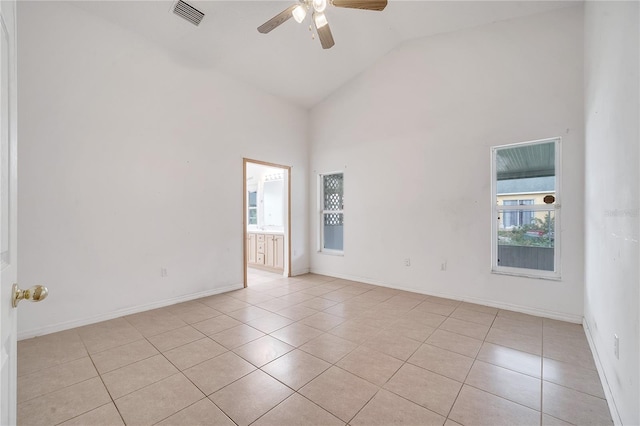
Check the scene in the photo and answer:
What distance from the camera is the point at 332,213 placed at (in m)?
5.49

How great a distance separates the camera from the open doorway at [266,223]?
518 centimetres

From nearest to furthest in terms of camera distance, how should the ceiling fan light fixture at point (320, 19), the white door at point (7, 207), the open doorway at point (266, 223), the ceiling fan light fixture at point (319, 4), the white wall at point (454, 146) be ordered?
the white door at point (7, 207) → the ceiling fan light fixture at point (319, 4) → the ceiling fan light fixture at point (320, 19) → the white wall at point (454, 146) → the open doorway at point (266, 223)

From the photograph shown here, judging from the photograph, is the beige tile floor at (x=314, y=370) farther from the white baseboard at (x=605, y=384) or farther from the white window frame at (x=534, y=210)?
the white window frame at (x=534, y=210)

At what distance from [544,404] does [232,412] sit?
1994 mm

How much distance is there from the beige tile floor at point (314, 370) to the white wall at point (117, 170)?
0.51 meters

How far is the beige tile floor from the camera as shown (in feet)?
5.66

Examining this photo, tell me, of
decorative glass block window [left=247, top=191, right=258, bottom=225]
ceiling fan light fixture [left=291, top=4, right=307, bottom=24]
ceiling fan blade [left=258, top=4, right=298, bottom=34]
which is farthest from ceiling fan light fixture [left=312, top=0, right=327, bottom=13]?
decorative glass block window [left=247, top=191, right=258, bottom=225]

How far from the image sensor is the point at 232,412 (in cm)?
173

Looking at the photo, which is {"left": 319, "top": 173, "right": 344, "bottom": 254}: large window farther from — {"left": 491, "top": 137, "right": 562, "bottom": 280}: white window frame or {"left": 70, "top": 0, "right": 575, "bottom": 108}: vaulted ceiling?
{"left": 491, "top": 137, "right": 562, "bottom": 280}: white window frame

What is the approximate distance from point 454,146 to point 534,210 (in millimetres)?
1247

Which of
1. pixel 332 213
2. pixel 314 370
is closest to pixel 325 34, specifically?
pixel 314 370

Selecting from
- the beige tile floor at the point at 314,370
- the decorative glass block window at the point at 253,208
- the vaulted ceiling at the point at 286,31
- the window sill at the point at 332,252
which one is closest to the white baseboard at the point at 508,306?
the beige tile floor at the point at 314,370

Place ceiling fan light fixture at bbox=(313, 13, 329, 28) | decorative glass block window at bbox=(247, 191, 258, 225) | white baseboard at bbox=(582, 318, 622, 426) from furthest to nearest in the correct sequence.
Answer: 1. decorative glass block window at bbox=(247, 191, 258, 225)
2. ceiling fan light fixture at bbox=(313, 13, 329, 28)
3. white baseboard at bbox=(582, 318, 622, 426)

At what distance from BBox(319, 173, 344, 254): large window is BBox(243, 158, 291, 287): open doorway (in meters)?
0.71
